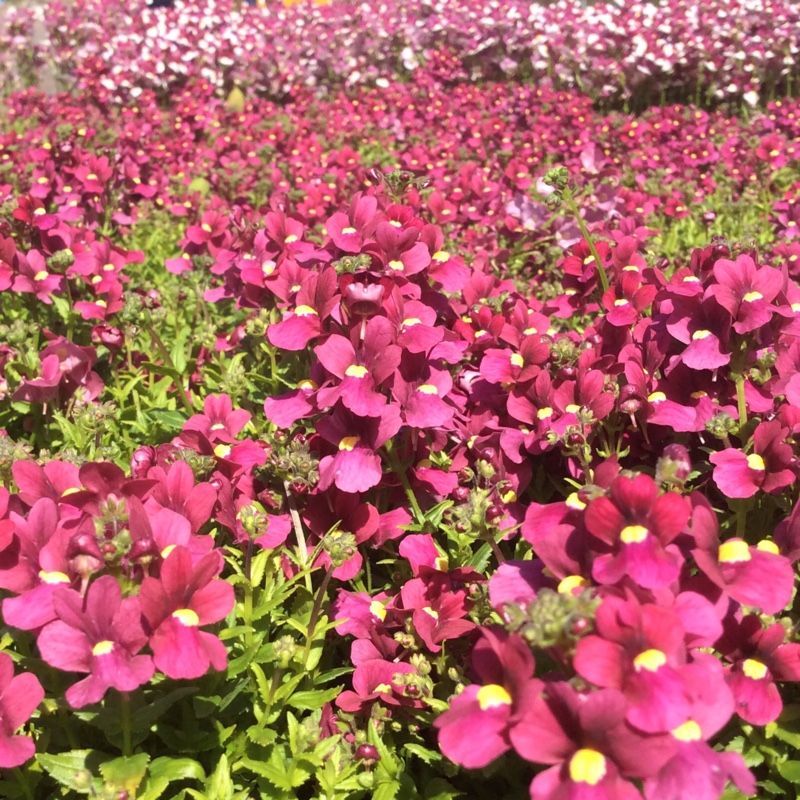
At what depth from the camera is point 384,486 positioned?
2.58 m

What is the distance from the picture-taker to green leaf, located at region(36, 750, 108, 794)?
165 cm

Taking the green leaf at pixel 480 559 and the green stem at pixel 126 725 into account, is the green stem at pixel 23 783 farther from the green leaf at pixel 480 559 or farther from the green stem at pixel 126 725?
the green leaf at pixel 480 559

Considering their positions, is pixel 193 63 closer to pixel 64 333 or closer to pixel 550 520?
pixel 64 333

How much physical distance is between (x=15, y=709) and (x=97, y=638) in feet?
0.80

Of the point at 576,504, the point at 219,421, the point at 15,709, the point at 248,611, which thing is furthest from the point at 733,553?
the point at 219,421

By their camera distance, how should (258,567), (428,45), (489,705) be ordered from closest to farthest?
(489,705), (258,567), (428,45)

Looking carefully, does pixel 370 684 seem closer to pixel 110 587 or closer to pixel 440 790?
pixel 440 790

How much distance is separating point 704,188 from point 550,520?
5.98 m

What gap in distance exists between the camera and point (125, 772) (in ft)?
5.45

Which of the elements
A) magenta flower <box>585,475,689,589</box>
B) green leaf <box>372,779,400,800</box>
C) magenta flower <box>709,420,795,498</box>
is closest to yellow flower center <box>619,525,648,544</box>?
magenta flower <box>585,475,689,589</box>

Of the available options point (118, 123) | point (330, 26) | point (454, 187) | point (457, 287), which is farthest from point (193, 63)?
point (457, 287)

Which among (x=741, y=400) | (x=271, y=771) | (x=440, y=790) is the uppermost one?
(x=741, y=400)

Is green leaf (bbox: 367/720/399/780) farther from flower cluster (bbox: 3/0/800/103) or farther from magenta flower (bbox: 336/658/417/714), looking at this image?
flower cluster (bbox: 3/0/800/103)

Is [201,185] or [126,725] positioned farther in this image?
[201,185]
